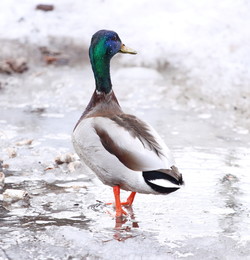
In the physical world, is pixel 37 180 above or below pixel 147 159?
below

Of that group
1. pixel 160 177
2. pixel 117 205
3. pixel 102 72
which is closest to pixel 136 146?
pixel 160 177

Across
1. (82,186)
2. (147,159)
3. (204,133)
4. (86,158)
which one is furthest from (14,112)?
(147,159)

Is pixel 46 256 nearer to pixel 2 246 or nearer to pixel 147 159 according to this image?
pixel 2 246

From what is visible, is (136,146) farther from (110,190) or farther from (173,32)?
(173,32)

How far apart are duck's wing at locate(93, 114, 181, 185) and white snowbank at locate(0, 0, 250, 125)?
11.3 ft

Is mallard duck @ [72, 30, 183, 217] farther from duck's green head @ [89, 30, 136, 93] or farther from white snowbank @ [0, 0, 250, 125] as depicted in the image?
white snowbank @ [0, 0, 250, 125]

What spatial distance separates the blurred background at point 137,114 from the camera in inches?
181

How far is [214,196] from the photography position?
5508 millimetres

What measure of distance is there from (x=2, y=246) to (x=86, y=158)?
0.98 meters

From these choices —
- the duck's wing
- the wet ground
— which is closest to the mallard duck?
the duck's wing

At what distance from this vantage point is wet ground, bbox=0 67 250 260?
4453mm

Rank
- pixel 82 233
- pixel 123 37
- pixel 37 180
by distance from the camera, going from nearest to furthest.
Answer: pixel 82 233
pixel 37 180
pixel 123 37

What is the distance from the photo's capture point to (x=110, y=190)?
18.7 ft

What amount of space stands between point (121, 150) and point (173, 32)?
5092 mm
